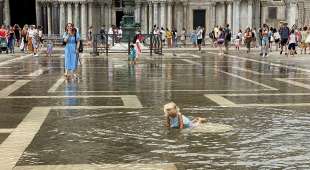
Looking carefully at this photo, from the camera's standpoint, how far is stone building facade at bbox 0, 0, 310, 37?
49.8 m

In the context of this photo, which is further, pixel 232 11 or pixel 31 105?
pixel 232 11

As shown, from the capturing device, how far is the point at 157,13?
Result: 50.3 m

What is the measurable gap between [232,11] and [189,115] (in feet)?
127

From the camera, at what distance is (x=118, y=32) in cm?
4019

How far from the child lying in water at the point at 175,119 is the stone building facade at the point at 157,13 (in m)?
39.9

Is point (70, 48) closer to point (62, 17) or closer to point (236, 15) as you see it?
point (62, 17)

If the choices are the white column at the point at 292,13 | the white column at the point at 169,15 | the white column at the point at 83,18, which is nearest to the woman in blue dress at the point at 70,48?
the white column at the point at 83,18

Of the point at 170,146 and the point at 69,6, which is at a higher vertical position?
the point at 69,6

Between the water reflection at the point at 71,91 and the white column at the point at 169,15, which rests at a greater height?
the white column at the point at 169,15

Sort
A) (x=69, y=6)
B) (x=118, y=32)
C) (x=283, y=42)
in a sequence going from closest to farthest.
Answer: (x=283, y=42)
(x=118, y=32)
(x=69, y=6)

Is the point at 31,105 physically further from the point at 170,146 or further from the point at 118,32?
the point at 118,32

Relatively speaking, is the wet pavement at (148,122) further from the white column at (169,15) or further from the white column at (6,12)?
the white column at (6,12)

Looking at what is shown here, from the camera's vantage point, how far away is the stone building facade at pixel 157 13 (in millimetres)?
49812

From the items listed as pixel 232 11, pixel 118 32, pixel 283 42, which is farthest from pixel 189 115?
pixel 232 11
